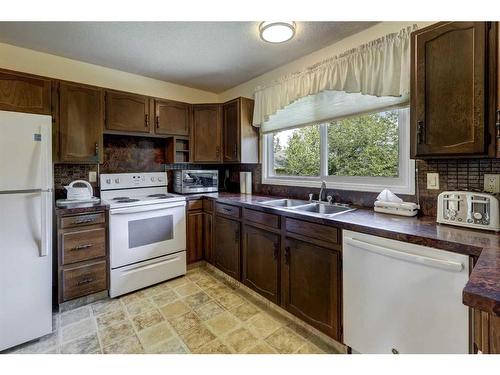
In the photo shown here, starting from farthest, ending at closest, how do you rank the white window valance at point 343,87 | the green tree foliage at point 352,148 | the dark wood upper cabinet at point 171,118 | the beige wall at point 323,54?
the dark wood upper cabinet at point 171,118
the green tree foliage at point 352,148
the beige wall at point 323,54
the white window valance at point 343,87

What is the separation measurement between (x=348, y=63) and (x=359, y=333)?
201 centimetres

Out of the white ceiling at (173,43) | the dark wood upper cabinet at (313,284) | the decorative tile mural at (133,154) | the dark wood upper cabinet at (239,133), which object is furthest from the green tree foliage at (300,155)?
the decorative tile mural at (133,154)

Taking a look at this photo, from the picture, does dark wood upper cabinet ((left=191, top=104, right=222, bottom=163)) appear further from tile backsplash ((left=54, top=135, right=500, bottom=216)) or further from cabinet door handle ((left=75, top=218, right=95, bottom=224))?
cabinet door handle ((left=75, top=218, right=95, bottom=224))

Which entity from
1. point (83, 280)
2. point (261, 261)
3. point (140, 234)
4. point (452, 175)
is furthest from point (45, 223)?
point (452, 175)

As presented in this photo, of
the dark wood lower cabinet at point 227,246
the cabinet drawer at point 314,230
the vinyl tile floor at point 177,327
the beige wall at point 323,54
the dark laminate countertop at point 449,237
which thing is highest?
the beige wall at point 323,54

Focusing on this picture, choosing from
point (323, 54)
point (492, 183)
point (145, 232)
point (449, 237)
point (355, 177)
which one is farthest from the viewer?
point (145, 232)

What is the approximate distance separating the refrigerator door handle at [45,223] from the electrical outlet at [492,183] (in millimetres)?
2852

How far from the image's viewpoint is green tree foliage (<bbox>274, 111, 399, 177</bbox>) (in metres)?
2.04

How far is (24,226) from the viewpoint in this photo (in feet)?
5.55

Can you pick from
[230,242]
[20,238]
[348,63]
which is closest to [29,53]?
[20,238]

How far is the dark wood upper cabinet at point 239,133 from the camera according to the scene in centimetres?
296

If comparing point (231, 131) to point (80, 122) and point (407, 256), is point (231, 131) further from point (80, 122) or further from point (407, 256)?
point (407, 256)

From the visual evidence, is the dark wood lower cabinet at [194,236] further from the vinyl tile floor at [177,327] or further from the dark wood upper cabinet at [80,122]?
the dark wood upper cabinet at [80,122]

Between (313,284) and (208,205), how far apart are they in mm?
1512
